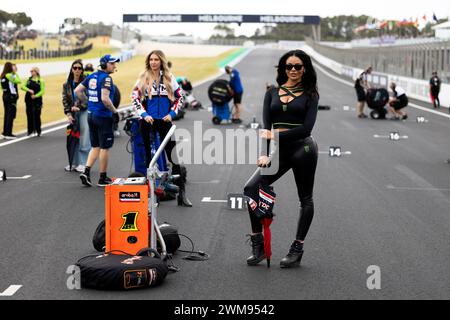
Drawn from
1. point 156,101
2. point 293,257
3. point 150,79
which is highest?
point 150,79

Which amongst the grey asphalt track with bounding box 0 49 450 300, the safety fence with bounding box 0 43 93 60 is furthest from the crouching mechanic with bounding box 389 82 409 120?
the safety fence with bounding box 0 43 93 60

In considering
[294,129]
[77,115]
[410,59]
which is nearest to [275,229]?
[294,129]

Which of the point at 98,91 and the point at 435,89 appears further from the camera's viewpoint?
the point at 435,89

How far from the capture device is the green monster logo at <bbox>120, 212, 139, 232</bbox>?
735 cm

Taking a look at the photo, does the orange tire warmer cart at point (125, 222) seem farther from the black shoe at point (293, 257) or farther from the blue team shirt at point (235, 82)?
the blue team shirt at point (235, 82)

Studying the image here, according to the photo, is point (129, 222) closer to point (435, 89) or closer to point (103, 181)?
point (103, 181)

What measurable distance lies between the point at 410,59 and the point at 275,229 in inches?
1576

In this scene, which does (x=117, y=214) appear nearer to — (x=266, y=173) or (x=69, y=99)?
(x=266, y=173)

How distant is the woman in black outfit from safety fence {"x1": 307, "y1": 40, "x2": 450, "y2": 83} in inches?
1239

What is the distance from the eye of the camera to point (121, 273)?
668 centimetres

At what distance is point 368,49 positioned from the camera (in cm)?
6875

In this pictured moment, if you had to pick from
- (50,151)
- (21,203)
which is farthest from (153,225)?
(50,151)

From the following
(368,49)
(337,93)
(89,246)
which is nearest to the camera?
(89,246)
